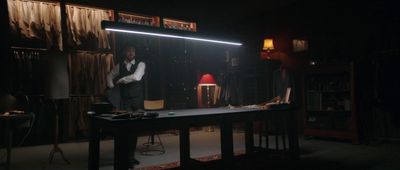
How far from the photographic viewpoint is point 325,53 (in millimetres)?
6789

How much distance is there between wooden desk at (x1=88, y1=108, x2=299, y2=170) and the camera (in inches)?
117

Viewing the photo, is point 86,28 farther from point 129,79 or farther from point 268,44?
point 268,44

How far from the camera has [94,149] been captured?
3.52 m

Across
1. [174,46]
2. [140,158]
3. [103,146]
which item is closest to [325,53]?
[174,46]

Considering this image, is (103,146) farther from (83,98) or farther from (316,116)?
(316,116)

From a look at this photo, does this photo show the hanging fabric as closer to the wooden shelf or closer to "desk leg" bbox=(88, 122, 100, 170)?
"desk leg" bbox=(88, 122, 100, 170)

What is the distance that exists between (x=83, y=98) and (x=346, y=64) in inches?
208

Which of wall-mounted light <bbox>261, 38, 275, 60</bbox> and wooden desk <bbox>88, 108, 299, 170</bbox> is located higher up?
wall-mounted light <bbox>261, 38, 275, 60</bbox>

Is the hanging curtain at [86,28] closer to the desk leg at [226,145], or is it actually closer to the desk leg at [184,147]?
the desk leg at [184,147]

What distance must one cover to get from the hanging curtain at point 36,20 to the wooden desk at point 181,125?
3.65 m

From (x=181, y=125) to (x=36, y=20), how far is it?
14.7 ft

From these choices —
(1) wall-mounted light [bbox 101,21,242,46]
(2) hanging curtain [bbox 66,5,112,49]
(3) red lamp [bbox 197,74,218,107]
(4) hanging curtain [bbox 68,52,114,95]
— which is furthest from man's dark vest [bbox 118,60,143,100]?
(3) red lamp [bbox 197,74,218,107]

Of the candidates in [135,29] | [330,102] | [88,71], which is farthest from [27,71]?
[330,102]

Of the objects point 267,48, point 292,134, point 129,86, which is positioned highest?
point 267,48
